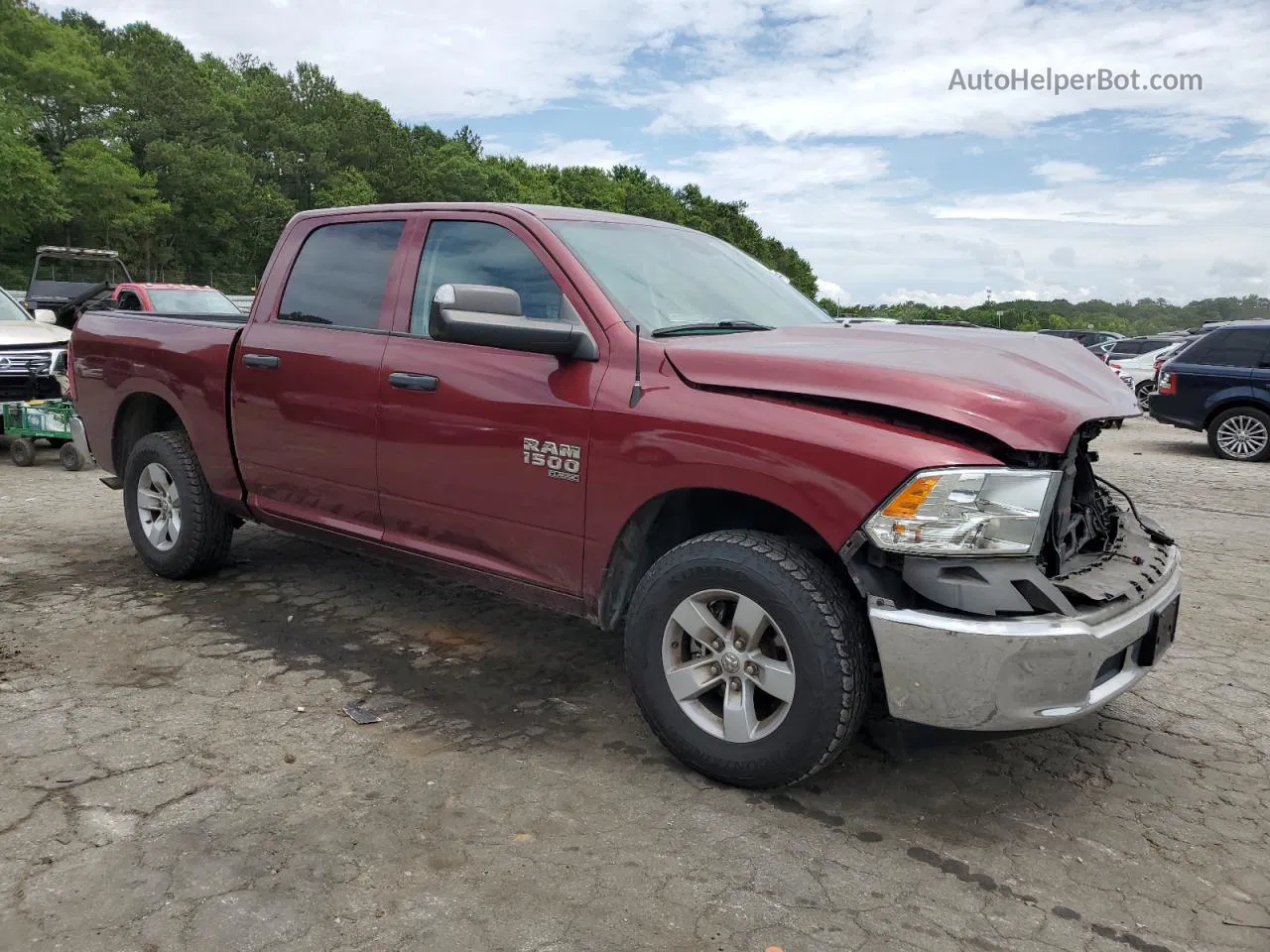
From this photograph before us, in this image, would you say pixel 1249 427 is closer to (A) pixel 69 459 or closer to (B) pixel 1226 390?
(B) pixel 1226 390

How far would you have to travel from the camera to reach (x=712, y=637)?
3.15m

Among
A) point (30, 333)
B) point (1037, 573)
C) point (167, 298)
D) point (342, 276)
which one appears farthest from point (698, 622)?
point (167, 298)

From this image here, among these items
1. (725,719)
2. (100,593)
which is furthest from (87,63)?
(725,719)

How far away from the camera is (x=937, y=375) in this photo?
9.54 feet

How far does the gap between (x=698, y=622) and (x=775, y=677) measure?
294 mm

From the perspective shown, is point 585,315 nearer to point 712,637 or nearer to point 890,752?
point 712,637

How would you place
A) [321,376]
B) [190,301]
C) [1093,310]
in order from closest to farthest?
[321,376], [190,301], [1093,310]

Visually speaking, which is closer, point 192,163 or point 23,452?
point 23,452

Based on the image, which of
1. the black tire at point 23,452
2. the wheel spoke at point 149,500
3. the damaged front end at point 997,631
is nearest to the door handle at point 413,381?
the damaged front end at point 997,631

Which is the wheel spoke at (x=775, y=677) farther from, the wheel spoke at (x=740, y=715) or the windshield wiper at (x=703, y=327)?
the windshield wiper at (x=703, y=327)

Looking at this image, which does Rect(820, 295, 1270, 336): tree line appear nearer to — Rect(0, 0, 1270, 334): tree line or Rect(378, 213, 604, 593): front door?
Rect(0, 0, 1270, 334): tree line

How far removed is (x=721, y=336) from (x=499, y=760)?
64.7 inches

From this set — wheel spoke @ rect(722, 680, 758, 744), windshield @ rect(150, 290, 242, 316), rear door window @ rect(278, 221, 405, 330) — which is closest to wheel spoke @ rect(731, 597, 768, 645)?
wheel spoke @ rect(722, 680, 758, 744)

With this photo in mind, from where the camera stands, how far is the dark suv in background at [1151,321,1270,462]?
12023 mm
